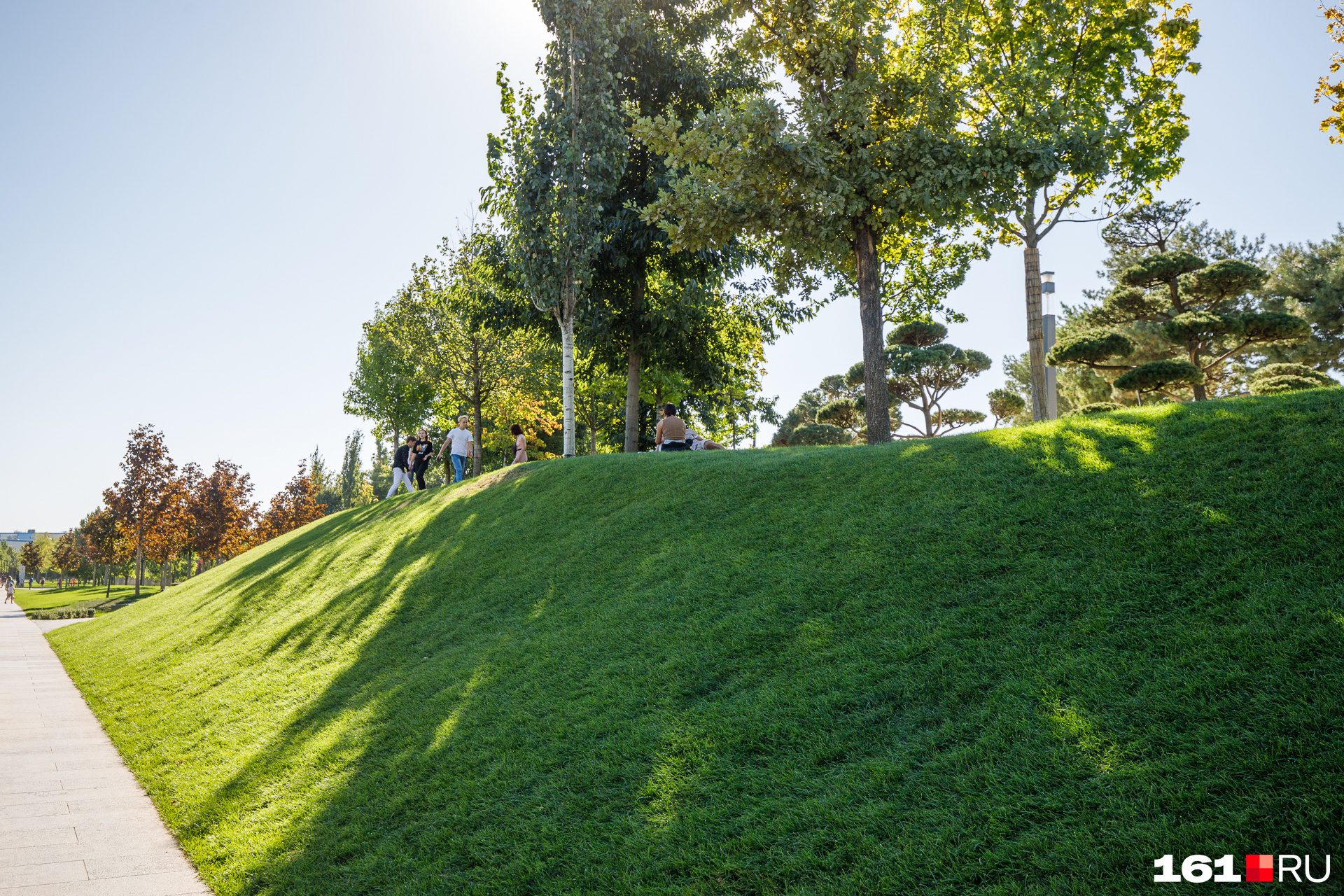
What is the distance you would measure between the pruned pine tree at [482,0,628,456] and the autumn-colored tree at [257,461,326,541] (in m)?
39.8

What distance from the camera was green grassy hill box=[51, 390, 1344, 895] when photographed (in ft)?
11.4

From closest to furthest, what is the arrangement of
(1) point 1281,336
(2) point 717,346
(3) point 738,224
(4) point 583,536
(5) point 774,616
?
(5) point 774,616 < (4) point 583,536 < (3) point 738,224 < (1) point 1281,336 < (2) point 717,346

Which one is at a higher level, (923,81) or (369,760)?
(923,81)

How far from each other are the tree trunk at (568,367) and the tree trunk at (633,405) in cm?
398

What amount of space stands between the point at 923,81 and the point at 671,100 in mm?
11013

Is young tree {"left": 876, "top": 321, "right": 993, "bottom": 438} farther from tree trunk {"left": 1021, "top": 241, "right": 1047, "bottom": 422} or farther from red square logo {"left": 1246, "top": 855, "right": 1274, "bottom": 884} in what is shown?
red square logo {"left": 1246, "top": 855, "right": 1274, "bottom": 884}

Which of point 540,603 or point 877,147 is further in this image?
point 877,147

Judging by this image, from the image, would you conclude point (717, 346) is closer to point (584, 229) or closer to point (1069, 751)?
point (584, 229)

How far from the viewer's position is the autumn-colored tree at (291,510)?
52125mm

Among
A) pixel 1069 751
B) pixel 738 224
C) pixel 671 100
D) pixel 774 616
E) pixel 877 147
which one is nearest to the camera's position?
pixel 1069 751

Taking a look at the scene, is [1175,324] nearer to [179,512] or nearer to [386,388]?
[386,388]

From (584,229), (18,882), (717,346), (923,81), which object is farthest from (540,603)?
(717,346)

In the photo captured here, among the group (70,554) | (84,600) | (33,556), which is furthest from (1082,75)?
→ (33,556)

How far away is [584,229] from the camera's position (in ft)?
62.2
